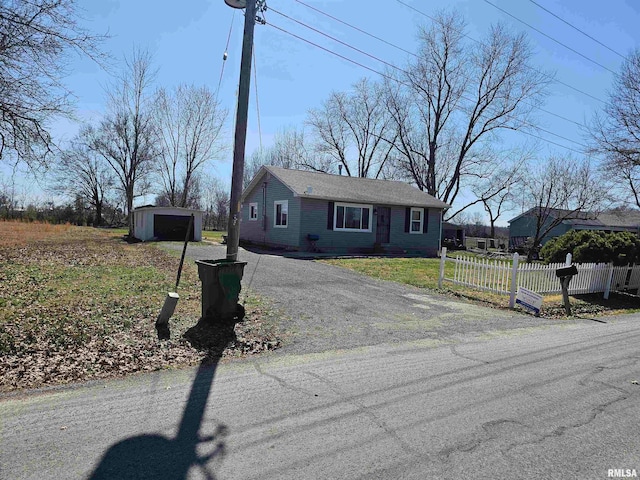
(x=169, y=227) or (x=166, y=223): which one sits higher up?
(x=166, y=223)

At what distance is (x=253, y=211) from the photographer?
2338 centimetres

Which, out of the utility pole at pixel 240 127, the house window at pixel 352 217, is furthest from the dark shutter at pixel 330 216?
the utility pole at pixel 240 127

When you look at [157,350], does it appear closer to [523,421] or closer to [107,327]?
[107,327]

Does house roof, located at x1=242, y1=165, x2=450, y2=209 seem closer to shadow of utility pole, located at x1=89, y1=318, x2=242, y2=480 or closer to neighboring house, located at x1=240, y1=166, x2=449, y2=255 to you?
neighboring house, located at x1=240, y1=166, x2=449, y2=255

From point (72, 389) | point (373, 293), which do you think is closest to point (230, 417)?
point (72, 389)

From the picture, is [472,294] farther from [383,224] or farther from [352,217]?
[383,224]

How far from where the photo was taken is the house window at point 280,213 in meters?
19.7

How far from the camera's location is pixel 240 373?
4484 millimetres

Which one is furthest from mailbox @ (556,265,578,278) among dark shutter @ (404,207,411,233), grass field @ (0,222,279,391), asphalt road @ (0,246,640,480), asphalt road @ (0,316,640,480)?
dark shutter @ (404,207,411,233)

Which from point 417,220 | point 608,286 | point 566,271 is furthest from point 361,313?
point 417,220

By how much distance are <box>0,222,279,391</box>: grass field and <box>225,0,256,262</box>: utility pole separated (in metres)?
1.40

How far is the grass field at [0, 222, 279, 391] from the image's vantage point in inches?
176

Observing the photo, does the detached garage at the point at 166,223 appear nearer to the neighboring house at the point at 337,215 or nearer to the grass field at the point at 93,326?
the neighboring house at the point at 337,215

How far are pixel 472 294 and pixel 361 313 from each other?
14.4ft
